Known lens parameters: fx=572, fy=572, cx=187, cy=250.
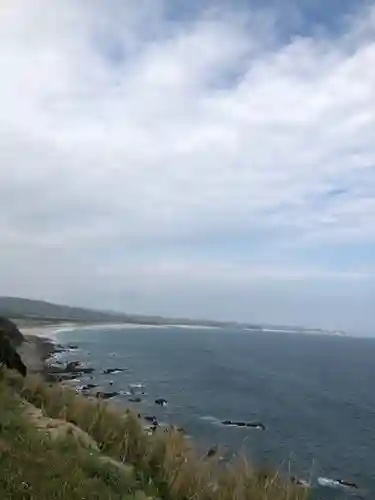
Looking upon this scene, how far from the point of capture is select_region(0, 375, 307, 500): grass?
4828mm

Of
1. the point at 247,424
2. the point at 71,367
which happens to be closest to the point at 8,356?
the point at 247,424

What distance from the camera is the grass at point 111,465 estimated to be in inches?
190

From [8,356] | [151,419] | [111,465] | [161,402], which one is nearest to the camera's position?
[111,465]

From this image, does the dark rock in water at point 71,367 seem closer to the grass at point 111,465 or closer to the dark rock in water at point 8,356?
the dark rock in water at point 8,356

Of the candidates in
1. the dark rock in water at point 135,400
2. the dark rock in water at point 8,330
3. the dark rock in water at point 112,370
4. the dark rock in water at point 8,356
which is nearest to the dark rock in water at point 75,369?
the dark rock in water at point 112,370

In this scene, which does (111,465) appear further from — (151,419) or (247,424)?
(247,424)

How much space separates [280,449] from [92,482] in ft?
99.6

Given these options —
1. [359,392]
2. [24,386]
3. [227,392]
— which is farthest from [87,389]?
[24,386]

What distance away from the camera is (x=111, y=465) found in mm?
5797

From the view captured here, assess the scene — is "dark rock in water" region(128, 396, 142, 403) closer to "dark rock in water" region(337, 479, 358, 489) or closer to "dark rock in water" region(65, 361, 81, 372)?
"dark rock in water" region(65, 361, 81, 372)

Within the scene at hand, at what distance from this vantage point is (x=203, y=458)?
27.2 feet

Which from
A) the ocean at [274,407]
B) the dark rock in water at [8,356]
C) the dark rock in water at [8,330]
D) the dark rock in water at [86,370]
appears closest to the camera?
the dark rock in water at [8,356]

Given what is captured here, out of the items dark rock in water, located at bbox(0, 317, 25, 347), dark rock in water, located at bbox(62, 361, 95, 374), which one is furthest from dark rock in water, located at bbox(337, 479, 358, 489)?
dark rock in water, located at bbox(62, 361, 95, 374)

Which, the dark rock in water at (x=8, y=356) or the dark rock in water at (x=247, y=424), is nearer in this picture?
the dark rock in water at (x=8, y=356)
